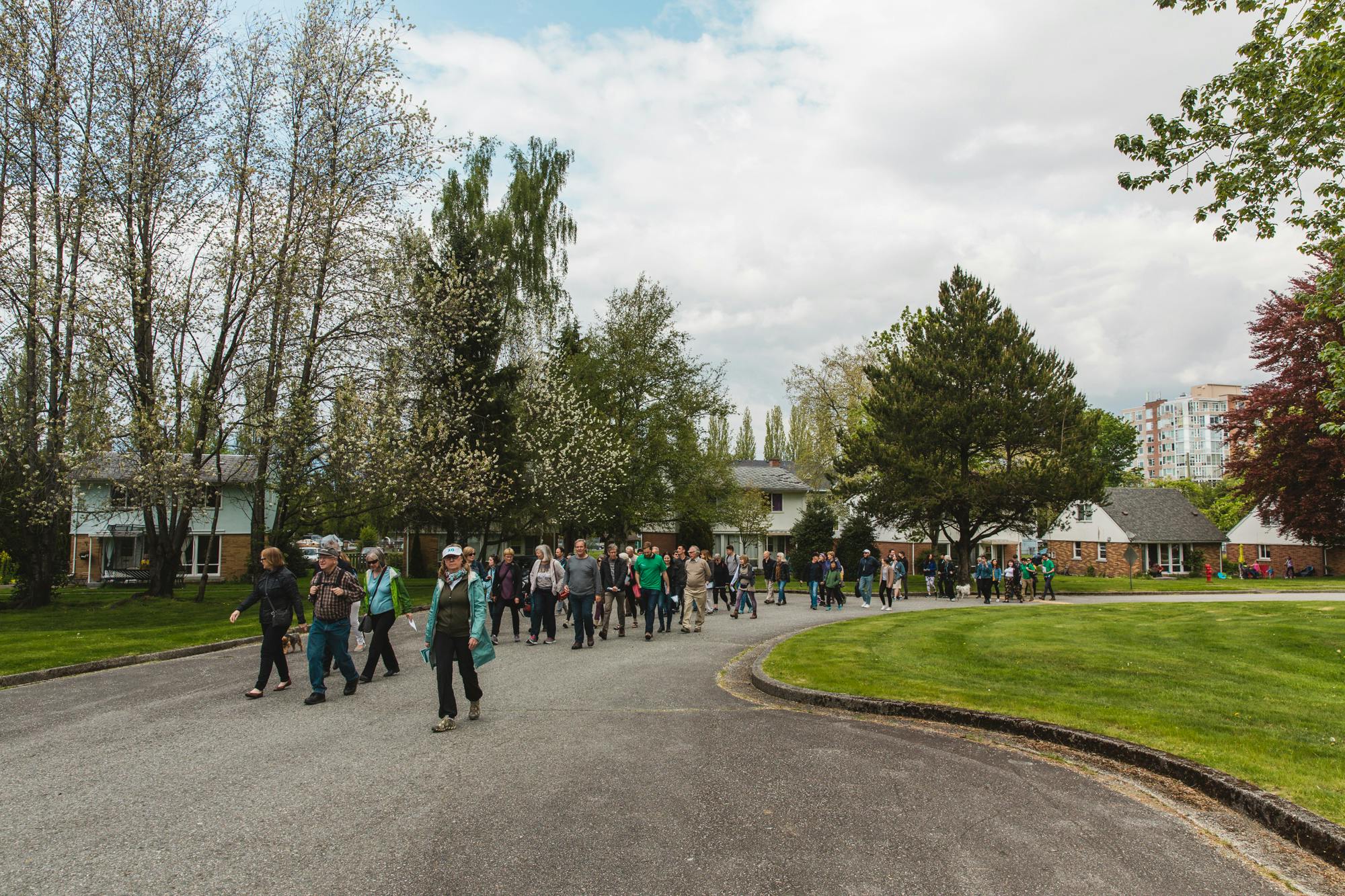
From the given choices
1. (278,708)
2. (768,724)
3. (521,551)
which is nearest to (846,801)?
(768,724)

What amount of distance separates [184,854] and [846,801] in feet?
12.9

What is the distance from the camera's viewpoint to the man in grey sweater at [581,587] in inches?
570

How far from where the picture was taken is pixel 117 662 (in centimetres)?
1292

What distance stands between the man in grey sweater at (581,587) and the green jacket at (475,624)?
5747 millimetres

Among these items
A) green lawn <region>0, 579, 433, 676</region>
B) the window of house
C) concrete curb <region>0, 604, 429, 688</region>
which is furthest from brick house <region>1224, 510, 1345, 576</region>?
the window of house

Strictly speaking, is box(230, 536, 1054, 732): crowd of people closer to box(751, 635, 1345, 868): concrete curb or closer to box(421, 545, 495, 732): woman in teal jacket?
box(421, 545, 495, 732): woman in teal jacket

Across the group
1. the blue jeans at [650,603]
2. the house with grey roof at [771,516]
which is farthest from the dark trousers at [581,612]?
the house with grey roof at [771,516]

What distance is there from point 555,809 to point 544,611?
1015 cm

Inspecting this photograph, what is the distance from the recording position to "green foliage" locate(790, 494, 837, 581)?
41.2 m

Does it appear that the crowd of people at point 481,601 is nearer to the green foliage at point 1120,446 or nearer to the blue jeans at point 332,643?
the blue jeans at point 332,643

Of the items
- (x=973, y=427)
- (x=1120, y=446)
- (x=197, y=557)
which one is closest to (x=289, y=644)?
(x=973, y=427)

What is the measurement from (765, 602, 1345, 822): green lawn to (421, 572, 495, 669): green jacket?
13.4 feet

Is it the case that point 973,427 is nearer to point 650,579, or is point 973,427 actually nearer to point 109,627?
point 650,579

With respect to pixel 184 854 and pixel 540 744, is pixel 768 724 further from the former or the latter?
pixel 184 854
